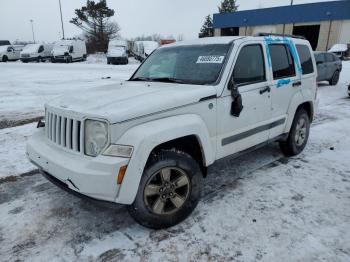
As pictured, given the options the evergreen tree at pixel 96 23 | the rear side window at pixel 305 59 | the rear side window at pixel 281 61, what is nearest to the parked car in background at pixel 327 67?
the rear side window at pixel 305 59

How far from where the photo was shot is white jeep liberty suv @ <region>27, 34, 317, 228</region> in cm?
276

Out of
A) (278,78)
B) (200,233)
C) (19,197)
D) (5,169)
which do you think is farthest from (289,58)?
(5,169)

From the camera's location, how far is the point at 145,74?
4480 millimetres

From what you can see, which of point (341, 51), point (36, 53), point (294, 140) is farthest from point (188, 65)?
point (341, 51)

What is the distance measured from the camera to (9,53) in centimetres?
3288

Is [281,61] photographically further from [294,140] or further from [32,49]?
[32,49]

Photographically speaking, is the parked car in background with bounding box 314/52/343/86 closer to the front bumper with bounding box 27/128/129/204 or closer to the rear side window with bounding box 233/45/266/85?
the rear side window with bounding box 233/45/266/85

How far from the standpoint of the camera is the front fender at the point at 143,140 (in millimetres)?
2740

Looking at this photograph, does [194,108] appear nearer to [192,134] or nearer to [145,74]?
[192,134]

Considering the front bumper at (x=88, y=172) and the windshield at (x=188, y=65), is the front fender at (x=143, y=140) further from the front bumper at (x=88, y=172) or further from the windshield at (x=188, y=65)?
the windshield at (x=188, y=65)

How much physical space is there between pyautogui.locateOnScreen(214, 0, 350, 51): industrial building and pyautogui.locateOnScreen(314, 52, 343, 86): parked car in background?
87.1 feet

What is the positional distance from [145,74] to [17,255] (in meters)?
2.74

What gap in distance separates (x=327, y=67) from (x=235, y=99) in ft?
39.2

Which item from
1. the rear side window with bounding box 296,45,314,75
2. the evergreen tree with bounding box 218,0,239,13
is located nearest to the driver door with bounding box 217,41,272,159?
the rear side window with bounding box 296,45,314,75
